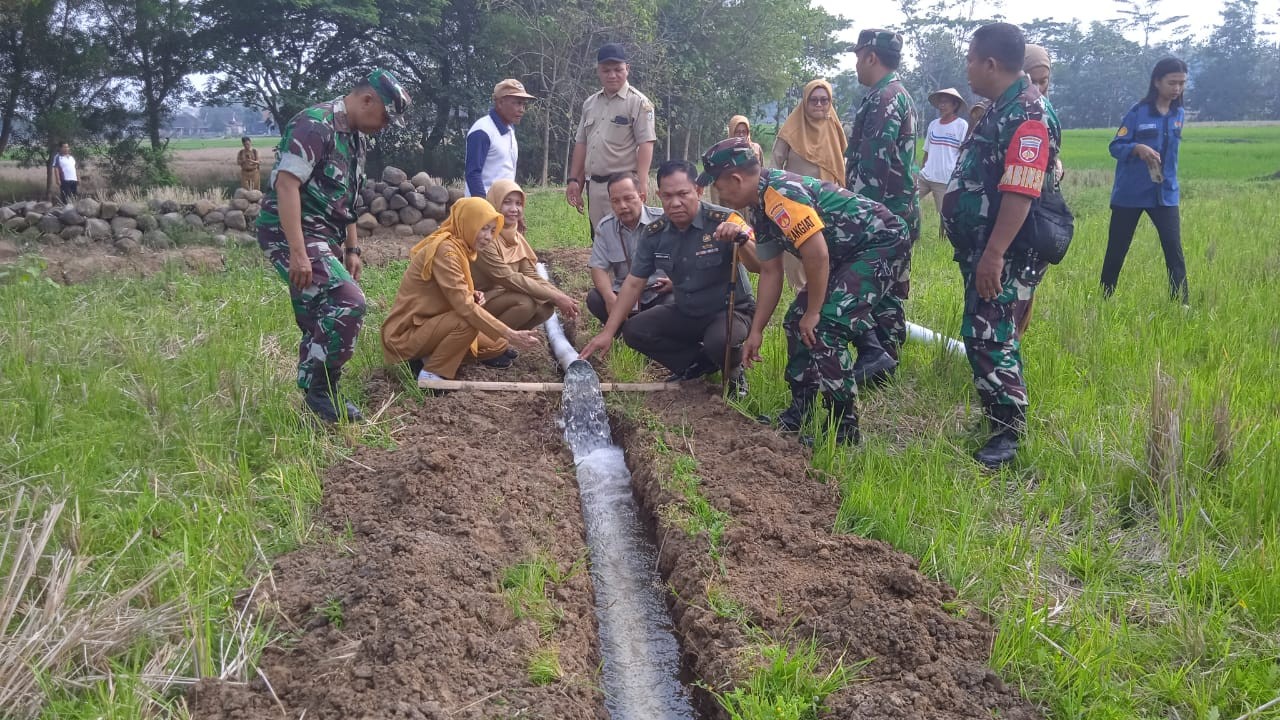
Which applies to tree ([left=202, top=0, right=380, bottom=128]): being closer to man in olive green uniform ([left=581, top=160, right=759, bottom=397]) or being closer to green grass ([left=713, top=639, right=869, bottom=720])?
man in olive green uniform ([left=581, top=160, right=759, bottom=397])

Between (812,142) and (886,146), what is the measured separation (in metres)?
0.93

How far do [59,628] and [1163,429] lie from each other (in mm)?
3856

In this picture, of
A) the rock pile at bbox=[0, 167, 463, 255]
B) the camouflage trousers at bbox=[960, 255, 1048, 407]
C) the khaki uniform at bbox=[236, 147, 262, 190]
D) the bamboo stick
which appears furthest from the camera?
the khaki uniform at bbox=[236, 147, 262, 190]

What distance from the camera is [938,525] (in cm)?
318

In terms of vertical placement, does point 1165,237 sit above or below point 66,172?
below

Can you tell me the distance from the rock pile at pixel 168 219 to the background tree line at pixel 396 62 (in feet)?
21.6

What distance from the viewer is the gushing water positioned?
2865mm

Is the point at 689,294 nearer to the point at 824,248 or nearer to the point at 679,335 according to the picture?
the point at 679,335

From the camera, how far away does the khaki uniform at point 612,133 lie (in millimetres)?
6203

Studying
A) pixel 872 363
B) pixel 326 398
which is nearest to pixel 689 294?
pixel 872 363

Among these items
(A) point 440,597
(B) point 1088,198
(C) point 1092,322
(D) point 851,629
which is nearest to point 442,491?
(A) point 440,597

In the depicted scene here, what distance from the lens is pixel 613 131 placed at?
6250 mm

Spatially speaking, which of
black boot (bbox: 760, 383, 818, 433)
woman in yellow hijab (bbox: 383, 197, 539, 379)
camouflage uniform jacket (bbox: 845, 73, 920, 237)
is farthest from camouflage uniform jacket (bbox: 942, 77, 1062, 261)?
woman in yellow hijab (bbox: 383, 197, 539, 379)

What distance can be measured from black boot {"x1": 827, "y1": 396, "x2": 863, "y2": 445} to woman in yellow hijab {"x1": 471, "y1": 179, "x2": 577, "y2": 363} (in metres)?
1.96
